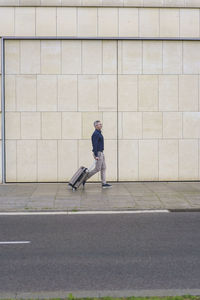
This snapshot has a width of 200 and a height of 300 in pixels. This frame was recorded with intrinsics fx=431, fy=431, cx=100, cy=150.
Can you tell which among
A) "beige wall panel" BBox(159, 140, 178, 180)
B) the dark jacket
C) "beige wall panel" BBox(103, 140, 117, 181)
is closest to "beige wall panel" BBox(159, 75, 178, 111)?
"beige wall panel" BBox(159, 140, 178, 180)

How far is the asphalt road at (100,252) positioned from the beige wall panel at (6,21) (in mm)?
7428

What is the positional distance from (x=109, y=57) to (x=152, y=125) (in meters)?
2.76

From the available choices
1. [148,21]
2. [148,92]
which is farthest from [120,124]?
[148,21]

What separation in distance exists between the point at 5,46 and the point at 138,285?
37.2 feet

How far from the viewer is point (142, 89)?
14.9 meters

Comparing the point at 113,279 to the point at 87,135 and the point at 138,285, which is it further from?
the point at 87,135

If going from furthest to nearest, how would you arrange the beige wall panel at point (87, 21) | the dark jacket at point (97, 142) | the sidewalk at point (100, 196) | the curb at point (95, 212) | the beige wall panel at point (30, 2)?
the beige wall panel at point (87, 21) → the beige wall panel at point (30, 2) → the dark jacket at point (97, 142) → the sidewalk at point (100, 196) → the curb at point (95, 212)

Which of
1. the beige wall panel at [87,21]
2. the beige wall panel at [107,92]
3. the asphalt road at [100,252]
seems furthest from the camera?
the beige wall panel at [107,92]

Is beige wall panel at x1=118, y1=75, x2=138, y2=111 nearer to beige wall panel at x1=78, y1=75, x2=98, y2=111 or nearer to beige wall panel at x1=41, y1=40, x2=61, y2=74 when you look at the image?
beige wall panel at x1=78, y1=75, x2=98, y2=111

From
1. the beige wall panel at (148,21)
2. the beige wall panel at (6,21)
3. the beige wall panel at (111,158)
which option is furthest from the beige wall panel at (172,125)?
the beige wall panel at (6,21)

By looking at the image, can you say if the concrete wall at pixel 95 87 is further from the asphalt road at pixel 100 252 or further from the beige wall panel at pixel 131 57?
the asphalt road at pixel 100 252

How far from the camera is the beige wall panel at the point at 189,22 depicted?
48.4 ft

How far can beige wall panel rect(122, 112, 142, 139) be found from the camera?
14805 millimetres

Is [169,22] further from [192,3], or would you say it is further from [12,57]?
[12,57]
